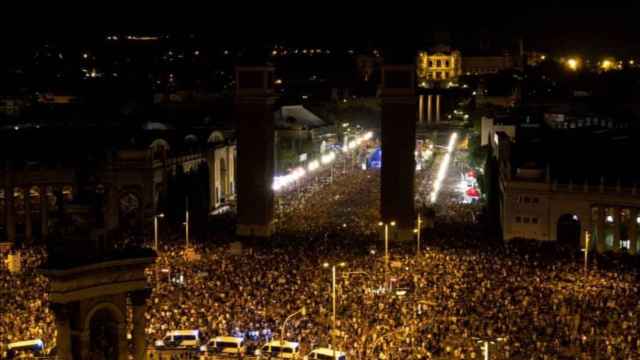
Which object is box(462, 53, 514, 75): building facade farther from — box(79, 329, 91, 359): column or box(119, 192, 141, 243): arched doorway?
box(79, 329, 91, 359): column

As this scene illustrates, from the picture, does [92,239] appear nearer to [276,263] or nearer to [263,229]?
[276,263]

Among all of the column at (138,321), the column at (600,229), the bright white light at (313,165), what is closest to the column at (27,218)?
the column at (600,229)

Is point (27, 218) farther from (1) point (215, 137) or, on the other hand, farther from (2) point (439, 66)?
(2) point (439, 66)

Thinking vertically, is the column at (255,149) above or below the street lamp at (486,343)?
above

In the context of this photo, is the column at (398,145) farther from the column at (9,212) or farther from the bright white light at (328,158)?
the bright white light at (328,158)

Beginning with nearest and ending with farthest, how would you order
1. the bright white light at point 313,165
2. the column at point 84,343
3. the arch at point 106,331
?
the column at point 84,343 < the arch at point 106,331 < the bright white light at point 313,165

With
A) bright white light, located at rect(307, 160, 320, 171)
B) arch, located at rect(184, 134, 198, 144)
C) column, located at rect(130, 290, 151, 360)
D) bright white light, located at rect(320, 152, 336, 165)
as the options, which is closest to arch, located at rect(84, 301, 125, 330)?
column, located at rect(130, 290, 151, 360)

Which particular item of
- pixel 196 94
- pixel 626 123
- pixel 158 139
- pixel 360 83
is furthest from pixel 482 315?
pixel 360 83
